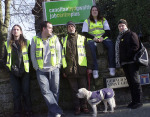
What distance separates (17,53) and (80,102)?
197 cm

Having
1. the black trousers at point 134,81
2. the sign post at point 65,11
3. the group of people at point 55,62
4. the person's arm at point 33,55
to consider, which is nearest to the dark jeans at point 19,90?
the group of people at point 55,62

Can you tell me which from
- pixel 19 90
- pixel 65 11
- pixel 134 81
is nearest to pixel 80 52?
pixel 134 81

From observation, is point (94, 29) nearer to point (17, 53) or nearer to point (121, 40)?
point (121, 40)

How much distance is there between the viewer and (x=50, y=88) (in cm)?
450

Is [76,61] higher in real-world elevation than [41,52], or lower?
lower

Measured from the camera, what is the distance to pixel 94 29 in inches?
202

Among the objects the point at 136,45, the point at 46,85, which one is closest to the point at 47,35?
the point at 46,85

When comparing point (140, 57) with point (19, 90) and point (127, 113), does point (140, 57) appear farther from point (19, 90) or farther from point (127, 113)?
point (19, 90)

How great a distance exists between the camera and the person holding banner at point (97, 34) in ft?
16.2

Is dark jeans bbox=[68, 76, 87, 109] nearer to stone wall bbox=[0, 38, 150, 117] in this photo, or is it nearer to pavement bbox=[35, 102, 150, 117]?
pavement bbox=[35, 102, 150, 117]

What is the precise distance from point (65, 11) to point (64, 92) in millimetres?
2623

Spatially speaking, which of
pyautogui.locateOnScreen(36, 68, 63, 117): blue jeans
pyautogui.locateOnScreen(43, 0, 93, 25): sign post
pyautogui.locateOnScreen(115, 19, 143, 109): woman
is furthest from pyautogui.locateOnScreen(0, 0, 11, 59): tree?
pyautogui.locateOnScreen(115, 19, 143, 109): woman

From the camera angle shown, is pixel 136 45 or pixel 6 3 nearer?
pixel 136 45

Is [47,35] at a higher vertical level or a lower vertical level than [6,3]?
lower
